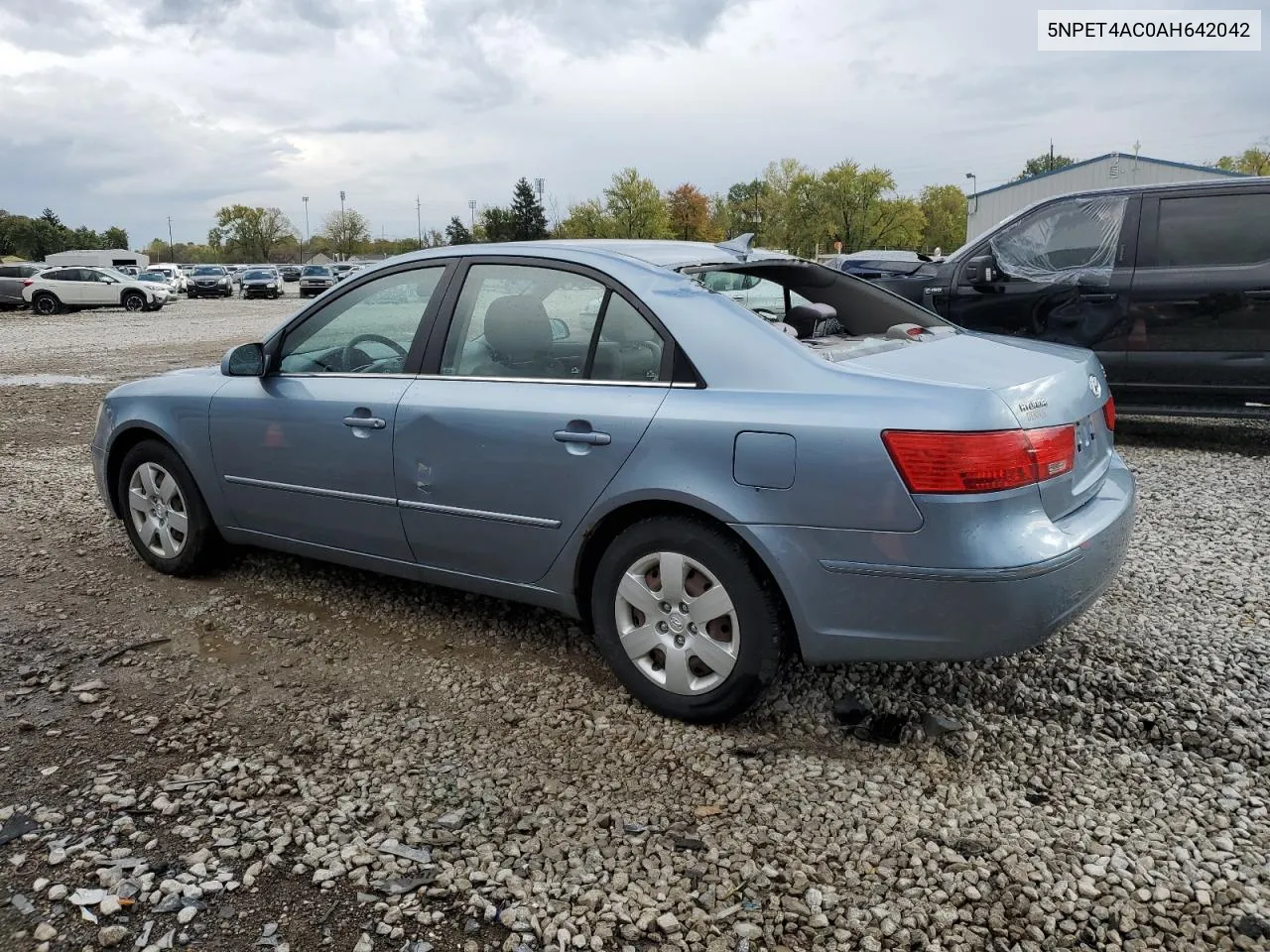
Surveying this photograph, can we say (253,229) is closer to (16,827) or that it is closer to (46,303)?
(46,303)

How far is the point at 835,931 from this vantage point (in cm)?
229

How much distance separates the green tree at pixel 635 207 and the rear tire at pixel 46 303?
44453 mm

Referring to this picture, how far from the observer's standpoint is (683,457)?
9.84 ft

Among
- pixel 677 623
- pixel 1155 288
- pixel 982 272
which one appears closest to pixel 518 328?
pixel 677 623

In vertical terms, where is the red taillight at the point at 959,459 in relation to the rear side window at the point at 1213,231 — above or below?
below

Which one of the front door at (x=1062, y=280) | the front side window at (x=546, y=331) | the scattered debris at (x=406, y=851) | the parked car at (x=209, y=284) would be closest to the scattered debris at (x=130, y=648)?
the front side window at (x=546, y=331)

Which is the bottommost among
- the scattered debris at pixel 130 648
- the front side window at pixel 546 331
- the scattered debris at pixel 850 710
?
the scattered debris at pixel 130 648

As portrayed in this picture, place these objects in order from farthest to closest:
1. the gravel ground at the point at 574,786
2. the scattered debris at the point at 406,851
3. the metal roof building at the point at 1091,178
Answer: the metal roof building at the point at 1091,178 < the scattered debris at the point at 406,851 < the gravel ground at the point at 574,786

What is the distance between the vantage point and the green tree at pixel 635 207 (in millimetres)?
73500

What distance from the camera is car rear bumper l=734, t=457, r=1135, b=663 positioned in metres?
2.73

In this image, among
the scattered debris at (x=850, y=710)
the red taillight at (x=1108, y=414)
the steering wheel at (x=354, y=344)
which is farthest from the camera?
the steering wheel at (x=354, y=344)

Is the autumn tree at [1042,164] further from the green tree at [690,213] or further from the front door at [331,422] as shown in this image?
the front door at [331,422]

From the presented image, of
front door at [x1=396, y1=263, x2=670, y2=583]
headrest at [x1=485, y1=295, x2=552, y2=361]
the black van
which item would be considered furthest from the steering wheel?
the black van

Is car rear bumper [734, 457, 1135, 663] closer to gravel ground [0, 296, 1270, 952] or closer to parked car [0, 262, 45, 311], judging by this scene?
gravel ground [0, 296, 1270, 952]
